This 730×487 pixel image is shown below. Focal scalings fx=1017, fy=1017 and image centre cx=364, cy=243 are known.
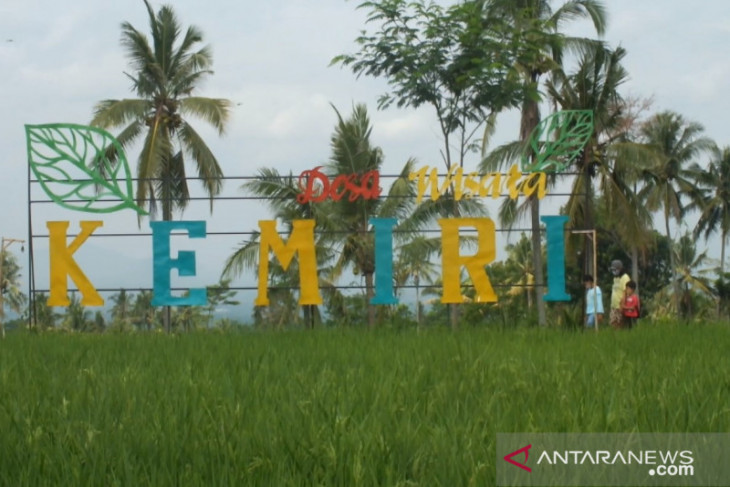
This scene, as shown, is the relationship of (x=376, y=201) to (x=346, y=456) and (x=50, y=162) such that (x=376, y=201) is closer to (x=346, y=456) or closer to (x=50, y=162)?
(x=50, y=162)

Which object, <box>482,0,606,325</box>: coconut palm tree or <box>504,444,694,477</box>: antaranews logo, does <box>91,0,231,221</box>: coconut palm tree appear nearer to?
<box>482,0,606,325</box>: coconut palm tree

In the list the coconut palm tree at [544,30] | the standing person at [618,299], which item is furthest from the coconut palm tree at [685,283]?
the standing person at [618,299]

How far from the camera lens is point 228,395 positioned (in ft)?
A: 18.3

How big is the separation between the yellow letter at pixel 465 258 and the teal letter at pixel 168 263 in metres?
3.70

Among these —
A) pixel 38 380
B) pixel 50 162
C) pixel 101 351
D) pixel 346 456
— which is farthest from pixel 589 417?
pixel 50 162

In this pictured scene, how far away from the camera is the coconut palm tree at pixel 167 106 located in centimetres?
2941

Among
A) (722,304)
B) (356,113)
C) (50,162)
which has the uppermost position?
(356,113)

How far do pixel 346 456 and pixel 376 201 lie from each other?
2419 centimetres

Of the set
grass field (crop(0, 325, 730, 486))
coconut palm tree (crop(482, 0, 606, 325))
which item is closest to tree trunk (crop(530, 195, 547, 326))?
coconut palm tree (crop(482, 0, 606, 325))

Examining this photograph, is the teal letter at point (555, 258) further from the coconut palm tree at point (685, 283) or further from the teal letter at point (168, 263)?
the coconut palm tree at point (685, 283)

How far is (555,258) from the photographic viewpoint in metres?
15.9

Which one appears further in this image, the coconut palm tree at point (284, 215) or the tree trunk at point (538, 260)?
the coconut palm tree at point (284, 215)

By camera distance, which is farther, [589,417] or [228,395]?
[228,395]

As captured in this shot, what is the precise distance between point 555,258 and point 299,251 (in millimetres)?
3995
